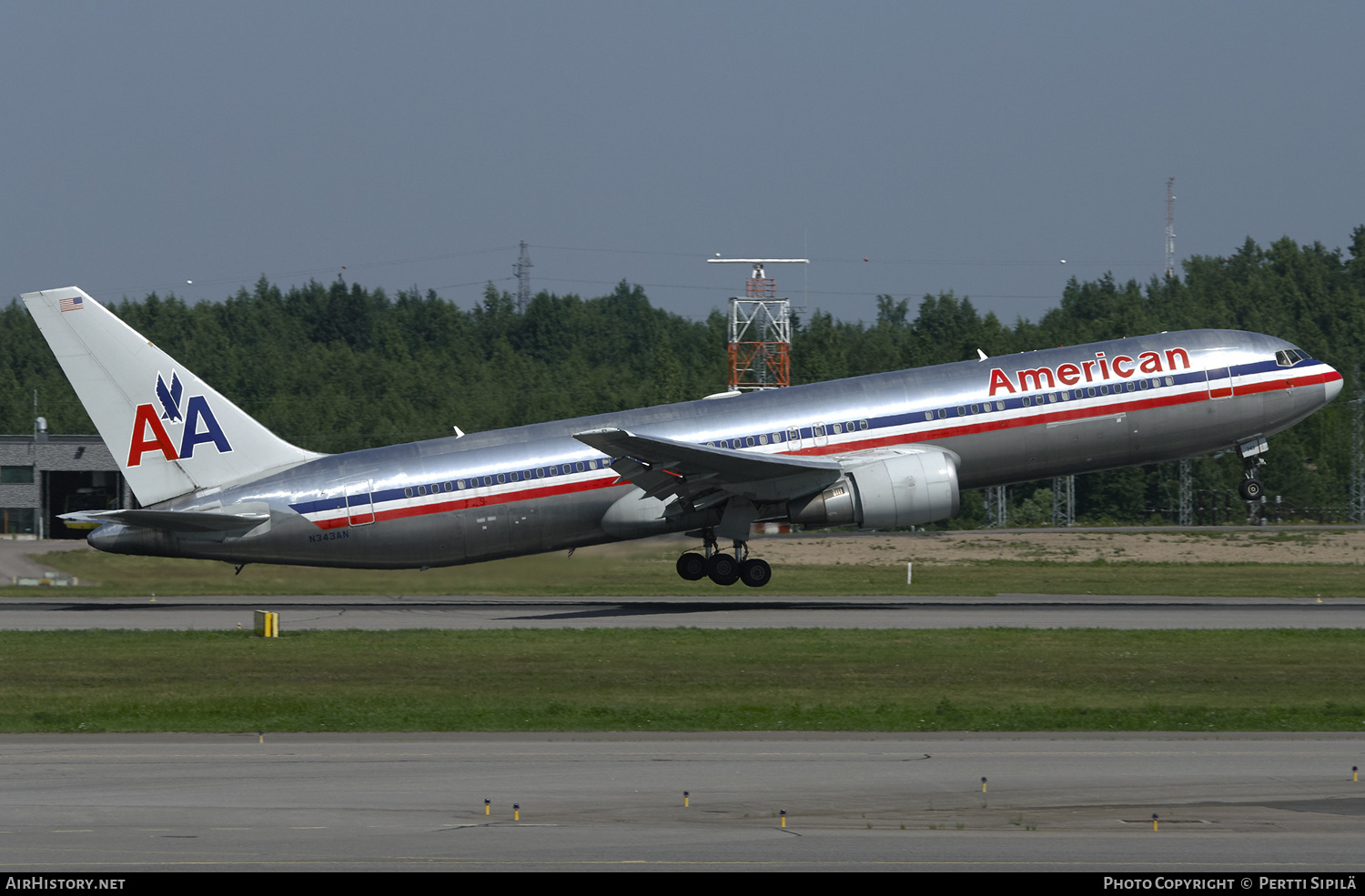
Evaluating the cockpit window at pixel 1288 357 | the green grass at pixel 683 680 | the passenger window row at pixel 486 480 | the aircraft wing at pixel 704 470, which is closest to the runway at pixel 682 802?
the green grass at pixel 683 680

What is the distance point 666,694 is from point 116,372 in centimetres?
1961

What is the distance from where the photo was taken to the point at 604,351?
161 meters

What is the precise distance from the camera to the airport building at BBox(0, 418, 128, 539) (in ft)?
254

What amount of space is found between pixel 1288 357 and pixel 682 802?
27.8m

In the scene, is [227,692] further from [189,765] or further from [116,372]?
[116,372]

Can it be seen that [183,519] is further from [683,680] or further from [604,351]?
[604,351]

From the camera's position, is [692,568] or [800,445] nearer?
[800,445]

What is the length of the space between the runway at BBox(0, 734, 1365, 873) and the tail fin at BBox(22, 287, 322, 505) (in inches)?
702

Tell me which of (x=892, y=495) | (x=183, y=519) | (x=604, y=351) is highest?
(x=604, y=351)

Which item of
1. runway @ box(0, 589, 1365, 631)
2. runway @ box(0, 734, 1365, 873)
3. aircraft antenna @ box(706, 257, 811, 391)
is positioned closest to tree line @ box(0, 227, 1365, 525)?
aircraft antenna @ box(706, 257, 811, 391)

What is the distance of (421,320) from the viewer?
530ft

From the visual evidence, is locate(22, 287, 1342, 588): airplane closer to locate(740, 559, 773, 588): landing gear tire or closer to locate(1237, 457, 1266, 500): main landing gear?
locate(1237, 457, 1266, 500): main landing gear

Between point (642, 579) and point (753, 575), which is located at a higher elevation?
point (753, 575)

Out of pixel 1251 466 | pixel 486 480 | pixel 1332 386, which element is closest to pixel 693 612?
pixel 486 480
